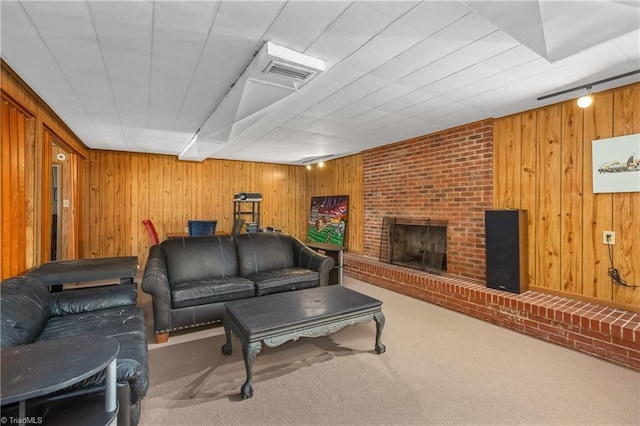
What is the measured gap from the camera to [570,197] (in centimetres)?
297

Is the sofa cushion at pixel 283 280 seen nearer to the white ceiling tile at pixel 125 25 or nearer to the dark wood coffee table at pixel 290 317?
the dark wood coffee table at pixel 290 317

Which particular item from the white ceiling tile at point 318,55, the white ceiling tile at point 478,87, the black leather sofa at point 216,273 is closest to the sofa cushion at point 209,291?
the black leather sofa at point 216,273

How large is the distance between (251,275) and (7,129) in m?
2.44

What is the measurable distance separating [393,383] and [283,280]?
5.38ft

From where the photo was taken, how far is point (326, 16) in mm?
1672

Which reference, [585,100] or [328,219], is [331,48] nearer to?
[585,100]

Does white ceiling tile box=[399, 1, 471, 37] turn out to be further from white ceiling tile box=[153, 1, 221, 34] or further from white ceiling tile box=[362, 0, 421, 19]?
white ceiling tile box=[153, 1, 221, 34]

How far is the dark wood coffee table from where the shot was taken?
1970 mm

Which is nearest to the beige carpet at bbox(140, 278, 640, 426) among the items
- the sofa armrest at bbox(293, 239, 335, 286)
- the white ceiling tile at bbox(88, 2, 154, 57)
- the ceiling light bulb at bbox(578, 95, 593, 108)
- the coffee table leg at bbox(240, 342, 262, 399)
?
the coffee table leg at bbox(240, 342, 262, 399)

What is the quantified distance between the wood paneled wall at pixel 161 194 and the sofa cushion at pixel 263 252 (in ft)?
8.95

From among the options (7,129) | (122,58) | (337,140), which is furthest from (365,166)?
(7,129)

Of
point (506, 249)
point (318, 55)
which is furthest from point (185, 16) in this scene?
point (506, 249)

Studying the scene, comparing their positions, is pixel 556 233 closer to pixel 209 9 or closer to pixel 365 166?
pixel 365 166

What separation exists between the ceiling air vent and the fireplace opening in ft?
9.47
